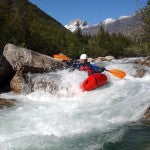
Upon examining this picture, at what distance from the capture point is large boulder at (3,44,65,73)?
1750cm

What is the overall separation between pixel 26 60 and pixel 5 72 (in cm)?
125

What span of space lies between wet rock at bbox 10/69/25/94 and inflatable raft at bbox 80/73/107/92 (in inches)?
114

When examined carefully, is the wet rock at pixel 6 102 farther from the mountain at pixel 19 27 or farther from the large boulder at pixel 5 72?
the mountain at pixel 19 27

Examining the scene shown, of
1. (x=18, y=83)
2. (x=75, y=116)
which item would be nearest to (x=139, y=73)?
(x=18, y=83)

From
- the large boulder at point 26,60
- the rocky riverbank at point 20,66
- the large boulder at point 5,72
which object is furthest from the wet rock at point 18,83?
the large boulder at point 5,72

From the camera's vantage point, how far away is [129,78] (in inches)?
751

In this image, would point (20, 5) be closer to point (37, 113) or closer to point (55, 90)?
point (55, 90)

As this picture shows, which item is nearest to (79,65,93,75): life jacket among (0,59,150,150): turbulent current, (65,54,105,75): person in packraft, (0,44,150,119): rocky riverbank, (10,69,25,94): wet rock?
(65,54,105,75): person in packraft

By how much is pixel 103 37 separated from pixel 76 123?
65.9m

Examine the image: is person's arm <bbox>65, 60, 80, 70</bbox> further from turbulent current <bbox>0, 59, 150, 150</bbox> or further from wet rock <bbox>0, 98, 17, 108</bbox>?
wet rock <bbox>0, 98, 17, 108</bbox>

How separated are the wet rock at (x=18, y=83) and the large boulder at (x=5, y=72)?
0.90m

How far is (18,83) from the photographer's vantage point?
16.9 metres

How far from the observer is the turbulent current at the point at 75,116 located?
30.4 ft

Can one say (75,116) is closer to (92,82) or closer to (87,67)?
(92,82)
